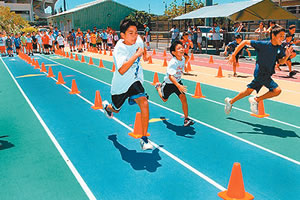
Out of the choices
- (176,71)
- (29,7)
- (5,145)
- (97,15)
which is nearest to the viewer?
(5,145)

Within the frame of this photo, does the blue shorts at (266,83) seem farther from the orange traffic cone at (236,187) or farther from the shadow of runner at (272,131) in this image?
the orange traffic cone at (236,187)

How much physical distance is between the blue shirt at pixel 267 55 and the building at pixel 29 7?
98.4 metres

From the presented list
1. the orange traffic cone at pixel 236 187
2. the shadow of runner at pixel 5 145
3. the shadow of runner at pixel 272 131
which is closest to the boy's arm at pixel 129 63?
the orange traffic cone at pixel 236 187

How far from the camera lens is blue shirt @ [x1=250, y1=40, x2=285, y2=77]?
6.21 metres

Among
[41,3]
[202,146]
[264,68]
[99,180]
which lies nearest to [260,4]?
[264,68]

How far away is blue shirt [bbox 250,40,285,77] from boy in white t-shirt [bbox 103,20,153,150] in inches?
109

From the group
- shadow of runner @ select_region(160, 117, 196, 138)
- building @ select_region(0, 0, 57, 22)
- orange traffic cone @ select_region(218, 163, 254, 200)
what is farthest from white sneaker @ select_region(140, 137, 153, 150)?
building @ select_region(0, 0, 57, 22)

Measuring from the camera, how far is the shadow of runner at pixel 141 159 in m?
4.60

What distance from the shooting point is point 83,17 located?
4756cm

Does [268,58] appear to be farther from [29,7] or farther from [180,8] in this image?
[29,7]

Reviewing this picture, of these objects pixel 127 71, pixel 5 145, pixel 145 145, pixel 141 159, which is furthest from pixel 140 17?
pixel 141 159

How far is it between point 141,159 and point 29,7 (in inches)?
4137

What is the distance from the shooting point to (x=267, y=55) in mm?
6270

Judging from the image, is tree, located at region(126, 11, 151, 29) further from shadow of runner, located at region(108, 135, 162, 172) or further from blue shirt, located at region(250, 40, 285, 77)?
shadow of runner, located at region(108, 135, 162, 172)
